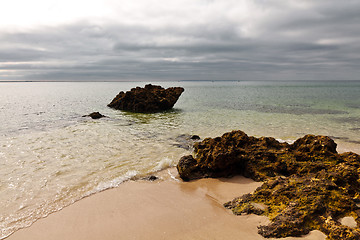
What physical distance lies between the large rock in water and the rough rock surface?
85.2ft

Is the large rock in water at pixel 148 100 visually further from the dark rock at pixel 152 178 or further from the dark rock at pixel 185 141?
the dark rock at pixel 152 178

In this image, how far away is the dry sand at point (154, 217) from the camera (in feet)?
19.1

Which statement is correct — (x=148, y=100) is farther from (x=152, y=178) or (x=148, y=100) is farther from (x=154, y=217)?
(x=154, y=217)

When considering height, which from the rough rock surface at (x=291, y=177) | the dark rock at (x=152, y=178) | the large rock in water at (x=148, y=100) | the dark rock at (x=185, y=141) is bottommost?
the dark rock at (x=152, y=178)

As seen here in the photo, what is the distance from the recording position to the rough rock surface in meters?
5.41

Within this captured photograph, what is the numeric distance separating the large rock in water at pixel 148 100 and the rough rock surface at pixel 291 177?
1022 inches

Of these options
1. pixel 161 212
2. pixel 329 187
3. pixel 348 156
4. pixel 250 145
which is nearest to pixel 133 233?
pixel 161 212

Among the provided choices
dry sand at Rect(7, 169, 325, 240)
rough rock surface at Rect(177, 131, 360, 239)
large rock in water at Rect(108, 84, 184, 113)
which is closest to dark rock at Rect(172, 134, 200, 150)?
rough rock surface at Rect(177, 131, 360, 239)

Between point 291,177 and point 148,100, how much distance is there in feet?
102

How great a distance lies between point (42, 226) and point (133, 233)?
298 centimetres

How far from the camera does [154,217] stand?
261 inches

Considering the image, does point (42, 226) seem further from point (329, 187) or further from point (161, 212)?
point (329, 187)

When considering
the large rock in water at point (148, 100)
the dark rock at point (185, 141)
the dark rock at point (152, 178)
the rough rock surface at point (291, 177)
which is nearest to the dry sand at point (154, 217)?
the rough rock surface at point (291, 177)

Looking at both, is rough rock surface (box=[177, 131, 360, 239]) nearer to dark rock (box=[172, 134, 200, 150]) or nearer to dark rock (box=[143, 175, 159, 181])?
dark rock (box=[143, 175, 159, 181])
